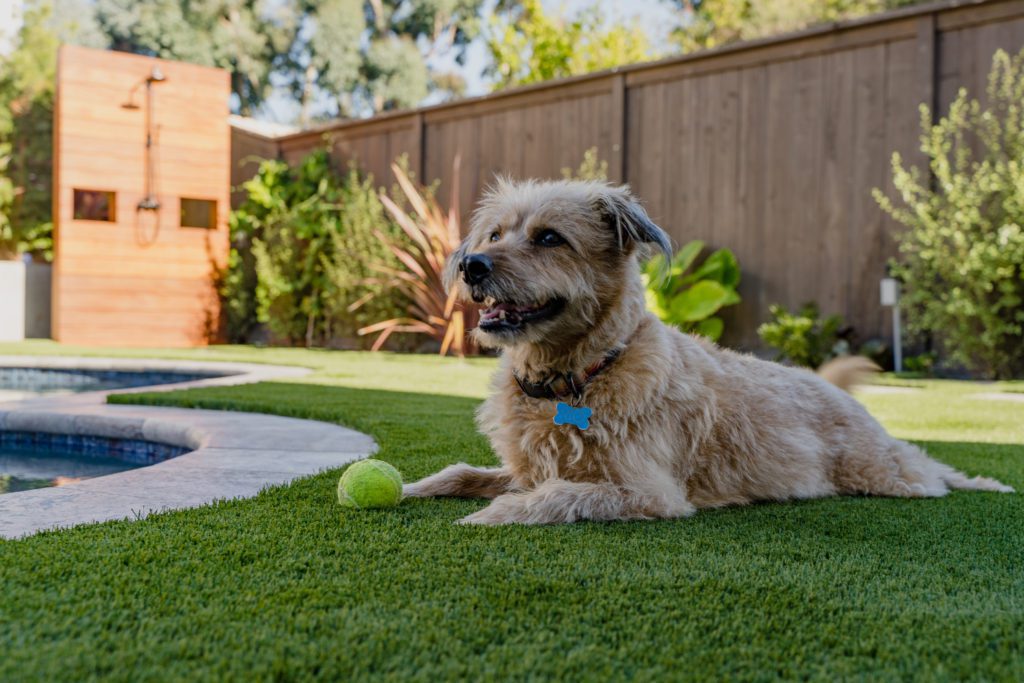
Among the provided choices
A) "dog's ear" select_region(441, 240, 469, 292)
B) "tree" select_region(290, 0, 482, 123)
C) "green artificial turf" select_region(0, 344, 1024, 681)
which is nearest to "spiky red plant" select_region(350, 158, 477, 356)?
"dog's ear" select_region(441, 240, 469, 292)

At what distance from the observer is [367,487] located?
2.78 meters

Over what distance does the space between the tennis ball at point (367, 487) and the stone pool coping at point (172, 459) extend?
38 cm

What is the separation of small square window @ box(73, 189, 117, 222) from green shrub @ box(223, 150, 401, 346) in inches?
73.0

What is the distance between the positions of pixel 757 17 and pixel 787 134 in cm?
1456

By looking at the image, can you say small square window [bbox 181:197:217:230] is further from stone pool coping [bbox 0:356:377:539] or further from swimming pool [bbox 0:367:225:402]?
stone pool coping [bbox 0:356:377:539]

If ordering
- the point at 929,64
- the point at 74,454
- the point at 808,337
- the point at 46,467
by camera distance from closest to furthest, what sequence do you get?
the point at 46,467 < the point at 74,454 < the point at 929,64 < the point at 808,337

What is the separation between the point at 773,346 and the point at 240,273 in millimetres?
8855

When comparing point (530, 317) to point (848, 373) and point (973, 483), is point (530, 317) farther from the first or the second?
point (973, 483)

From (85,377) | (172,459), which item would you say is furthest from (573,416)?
(85,377)

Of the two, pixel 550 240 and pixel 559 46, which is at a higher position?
pixel 559 46

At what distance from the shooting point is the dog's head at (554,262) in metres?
2.83

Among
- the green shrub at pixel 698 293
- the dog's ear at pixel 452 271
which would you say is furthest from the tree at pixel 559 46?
the dog's ear at pixel 452 271

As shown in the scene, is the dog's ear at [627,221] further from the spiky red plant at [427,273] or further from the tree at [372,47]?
the tree at [372,47]

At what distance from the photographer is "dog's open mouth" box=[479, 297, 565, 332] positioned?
2.83 metres
